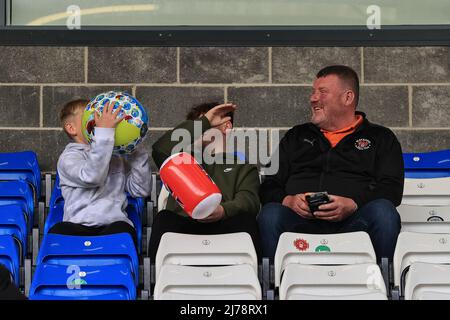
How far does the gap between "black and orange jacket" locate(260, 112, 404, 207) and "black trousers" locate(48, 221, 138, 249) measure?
0.72m

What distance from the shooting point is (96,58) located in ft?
25.1

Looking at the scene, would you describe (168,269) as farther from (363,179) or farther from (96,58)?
(96,58)

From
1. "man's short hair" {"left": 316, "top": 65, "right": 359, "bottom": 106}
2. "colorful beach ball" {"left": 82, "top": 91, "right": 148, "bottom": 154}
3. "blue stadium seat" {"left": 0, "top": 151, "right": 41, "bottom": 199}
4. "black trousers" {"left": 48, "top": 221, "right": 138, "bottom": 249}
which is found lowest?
"black trousers" {"left": 48, "top": 221, "right": 138, "bottom": 249}

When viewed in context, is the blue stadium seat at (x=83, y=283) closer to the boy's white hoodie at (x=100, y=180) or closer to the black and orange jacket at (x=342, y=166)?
the boy's white hoodie at (x=100, y=180)

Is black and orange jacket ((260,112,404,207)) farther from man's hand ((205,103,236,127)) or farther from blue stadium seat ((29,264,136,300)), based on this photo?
blue stadium seat ((29,264,136,300))

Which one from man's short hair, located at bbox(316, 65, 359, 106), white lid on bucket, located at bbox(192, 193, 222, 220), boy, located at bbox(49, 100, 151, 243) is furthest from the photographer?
man's short hair, located at bbox(316, 65, 359, 106)

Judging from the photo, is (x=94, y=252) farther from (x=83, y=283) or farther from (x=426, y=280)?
(x=426, y=280)

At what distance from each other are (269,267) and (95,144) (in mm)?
1061

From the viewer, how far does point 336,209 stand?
5.97m

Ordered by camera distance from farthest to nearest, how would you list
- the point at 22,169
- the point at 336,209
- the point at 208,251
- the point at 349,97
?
the point at 22,169
the point at 349,97
the point at 336,209
the point at 208,251

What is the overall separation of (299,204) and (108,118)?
1.00 metres

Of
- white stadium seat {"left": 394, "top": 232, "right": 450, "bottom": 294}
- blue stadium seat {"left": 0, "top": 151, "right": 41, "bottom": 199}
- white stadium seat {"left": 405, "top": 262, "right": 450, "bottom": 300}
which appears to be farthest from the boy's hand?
white stadium seat {"left": 405, "top": 262, "right": 450, "bottom": 300}

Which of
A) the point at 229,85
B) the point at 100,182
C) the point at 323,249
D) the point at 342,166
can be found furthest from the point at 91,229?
the point at 229,85

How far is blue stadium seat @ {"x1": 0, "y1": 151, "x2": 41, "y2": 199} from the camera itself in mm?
6930
